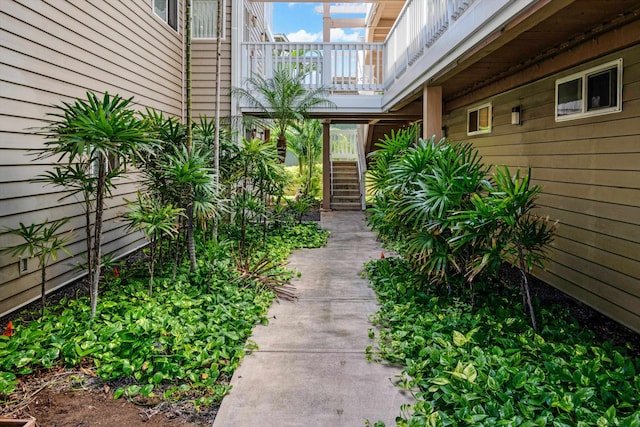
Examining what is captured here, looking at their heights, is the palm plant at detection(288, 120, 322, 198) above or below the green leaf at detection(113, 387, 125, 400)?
above

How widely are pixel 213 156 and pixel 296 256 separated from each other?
2103 mm

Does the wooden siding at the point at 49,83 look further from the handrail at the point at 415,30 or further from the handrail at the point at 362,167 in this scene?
the handrail at the point at 362,167

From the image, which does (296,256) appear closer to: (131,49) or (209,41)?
(131,49)

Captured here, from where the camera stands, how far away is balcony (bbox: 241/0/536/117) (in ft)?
13.6

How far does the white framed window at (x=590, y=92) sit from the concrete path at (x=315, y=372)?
9.03ft

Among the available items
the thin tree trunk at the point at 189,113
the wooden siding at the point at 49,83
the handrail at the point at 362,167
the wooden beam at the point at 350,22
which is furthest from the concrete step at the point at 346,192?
the thin tree trunk at the point at 189,113

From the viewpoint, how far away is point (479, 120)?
7.56 m

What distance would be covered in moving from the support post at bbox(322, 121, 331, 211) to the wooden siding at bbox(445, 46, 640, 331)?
Answer: 660 centimetres

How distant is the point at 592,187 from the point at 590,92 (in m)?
0.90

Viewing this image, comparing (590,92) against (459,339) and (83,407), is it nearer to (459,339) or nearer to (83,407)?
(459,339)

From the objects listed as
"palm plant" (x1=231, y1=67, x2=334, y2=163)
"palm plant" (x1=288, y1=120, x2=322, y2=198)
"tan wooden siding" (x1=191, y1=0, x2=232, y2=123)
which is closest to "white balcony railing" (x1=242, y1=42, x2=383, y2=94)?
"palm plant" (x1=231, y1=67, x2=334, y2=163)

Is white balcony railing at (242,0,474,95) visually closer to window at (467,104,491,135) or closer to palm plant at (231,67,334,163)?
palm plant at (231,67,334,163)

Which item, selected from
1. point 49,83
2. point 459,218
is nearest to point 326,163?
point 49,83

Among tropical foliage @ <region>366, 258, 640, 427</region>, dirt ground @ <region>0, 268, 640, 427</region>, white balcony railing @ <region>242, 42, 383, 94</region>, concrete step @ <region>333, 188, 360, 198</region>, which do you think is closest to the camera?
tropical foliage @ <region>366, 258, 640, 427</region>
